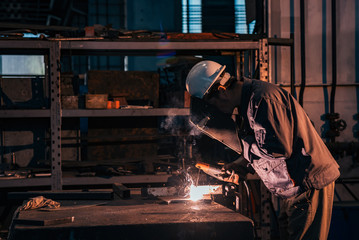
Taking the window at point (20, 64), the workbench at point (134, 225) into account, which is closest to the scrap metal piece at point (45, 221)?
the workbench at point (134, 225)

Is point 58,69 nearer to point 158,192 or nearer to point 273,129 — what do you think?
point 158,192

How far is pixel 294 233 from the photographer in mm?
2387

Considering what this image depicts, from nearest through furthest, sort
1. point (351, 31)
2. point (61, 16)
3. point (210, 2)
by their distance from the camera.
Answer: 1. point (351, 31)
2. point (210, 2)
3. point (61, 16)

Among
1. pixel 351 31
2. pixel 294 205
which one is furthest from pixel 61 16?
pixel 294 205

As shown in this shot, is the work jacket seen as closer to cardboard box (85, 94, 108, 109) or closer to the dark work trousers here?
the dark work trousers

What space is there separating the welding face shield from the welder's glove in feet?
0.63

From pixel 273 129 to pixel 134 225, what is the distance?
94 cm

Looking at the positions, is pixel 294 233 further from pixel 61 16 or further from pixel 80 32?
pixel 61 16

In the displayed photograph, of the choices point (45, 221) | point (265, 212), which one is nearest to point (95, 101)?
point (45, 221)

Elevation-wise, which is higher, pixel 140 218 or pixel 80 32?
pixel 80 32

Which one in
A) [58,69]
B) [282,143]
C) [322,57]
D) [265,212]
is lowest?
[265,212]

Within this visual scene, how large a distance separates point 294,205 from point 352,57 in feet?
8.41

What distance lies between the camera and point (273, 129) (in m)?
2.14

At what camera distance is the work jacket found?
2.16 m
